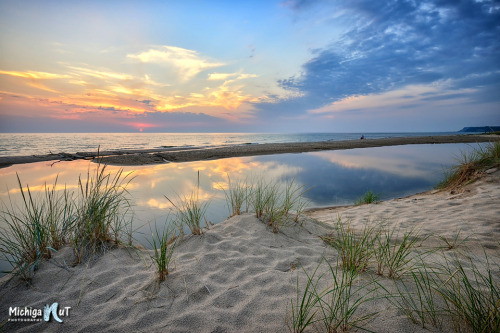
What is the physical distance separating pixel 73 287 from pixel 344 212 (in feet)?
14.5

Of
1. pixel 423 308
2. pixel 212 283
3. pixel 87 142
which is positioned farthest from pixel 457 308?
pixel 87 142

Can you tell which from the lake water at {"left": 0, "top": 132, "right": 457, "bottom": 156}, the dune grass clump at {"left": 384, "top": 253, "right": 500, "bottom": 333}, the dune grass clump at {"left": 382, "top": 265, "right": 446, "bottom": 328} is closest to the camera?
the dune grass clump at {"left": 384, "top": 253, "right": 500, "bottom": 333}

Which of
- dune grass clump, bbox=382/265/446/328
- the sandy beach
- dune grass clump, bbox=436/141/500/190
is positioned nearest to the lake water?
the sandy beach

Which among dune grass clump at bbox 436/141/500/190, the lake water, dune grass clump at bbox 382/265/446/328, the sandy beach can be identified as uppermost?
the lake water

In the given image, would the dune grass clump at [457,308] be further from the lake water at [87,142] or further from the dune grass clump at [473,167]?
the dune grass clump at [473,167]

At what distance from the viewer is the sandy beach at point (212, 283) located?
1547 millimetres

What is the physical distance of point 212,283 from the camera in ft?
6.53

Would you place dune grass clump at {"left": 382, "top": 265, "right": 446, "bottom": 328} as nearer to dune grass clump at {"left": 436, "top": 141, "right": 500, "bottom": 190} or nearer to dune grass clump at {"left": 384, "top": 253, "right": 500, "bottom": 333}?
dune grass clump at {"left": 384, "top": 253, "right": 500, "bottom": 333}

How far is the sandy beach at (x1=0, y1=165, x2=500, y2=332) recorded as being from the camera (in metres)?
1.55

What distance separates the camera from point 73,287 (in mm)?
1959

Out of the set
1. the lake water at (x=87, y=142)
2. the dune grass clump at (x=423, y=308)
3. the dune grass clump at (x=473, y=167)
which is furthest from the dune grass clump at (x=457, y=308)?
the dune grass clump at (x=473, y=167)

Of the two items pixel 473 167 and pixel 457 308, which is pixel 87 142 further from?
pixel 457 308

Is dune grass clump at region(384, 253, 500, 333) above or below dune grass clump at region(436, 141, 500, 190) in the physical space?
below

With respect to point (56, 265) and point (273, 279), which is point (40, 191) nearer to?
point (56, 265)
